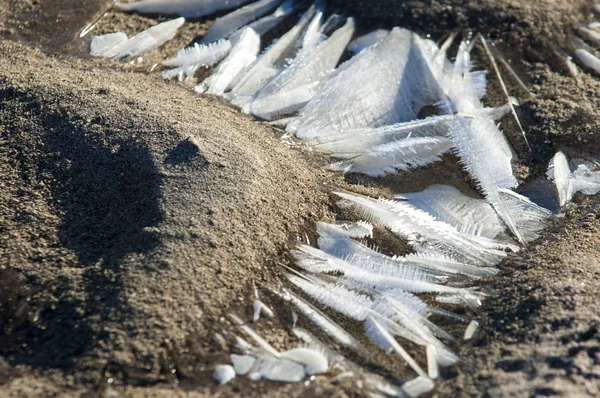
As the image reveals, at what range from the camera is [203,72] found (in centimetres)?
389

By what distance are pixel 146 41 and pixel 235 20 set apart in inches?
25.4

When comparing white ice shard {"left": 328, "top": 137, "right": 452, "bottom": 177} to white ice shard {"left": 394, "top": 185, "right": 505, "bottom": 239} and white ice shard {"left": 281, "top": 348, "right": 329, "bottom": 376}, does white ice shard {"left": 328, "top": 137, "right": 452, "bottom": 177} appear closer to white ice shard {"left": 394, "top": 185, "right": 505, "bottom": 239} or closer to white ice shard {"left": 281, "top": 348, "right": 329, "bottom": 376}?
white ice shard {"left": 394, "top": 185, "right": 505, "bottom": 239}

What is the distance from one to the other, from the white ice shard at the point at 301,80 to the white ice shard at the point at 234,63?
256 mm

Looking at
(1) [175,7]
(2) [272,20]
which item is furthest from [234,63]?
(1) [175,7]

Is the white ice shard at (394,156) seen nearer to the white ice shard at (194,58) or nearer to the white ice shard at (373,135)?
the white ice shard at (373,135)

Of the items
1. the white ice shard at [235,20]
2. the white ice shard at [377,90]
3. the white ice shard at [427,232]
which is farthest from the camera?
the white ice shard at [235,20]

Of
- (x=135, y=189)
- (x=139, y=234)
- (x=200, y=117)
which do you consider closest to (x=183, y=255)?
(x=139, y=234)

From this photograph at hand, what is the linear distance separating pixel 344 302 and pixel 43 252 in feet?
4.32

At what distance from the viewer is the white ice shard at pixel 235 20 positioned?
419 cm

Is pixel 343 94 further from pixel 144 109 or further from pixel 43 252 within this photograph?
pixel 43 252

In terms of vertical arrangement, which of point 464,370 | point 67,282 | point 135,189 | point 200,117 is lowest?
point 464,370

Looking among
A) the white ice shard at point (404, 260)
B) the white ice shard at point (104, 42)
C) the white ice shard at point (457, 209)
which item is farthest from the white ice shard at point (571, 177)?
the white ice shard at point (104, 42)

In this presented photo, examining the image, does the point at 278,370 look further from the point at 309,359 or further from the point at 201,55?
the point at 201,55

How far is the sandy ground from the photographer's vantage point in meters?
2.28
